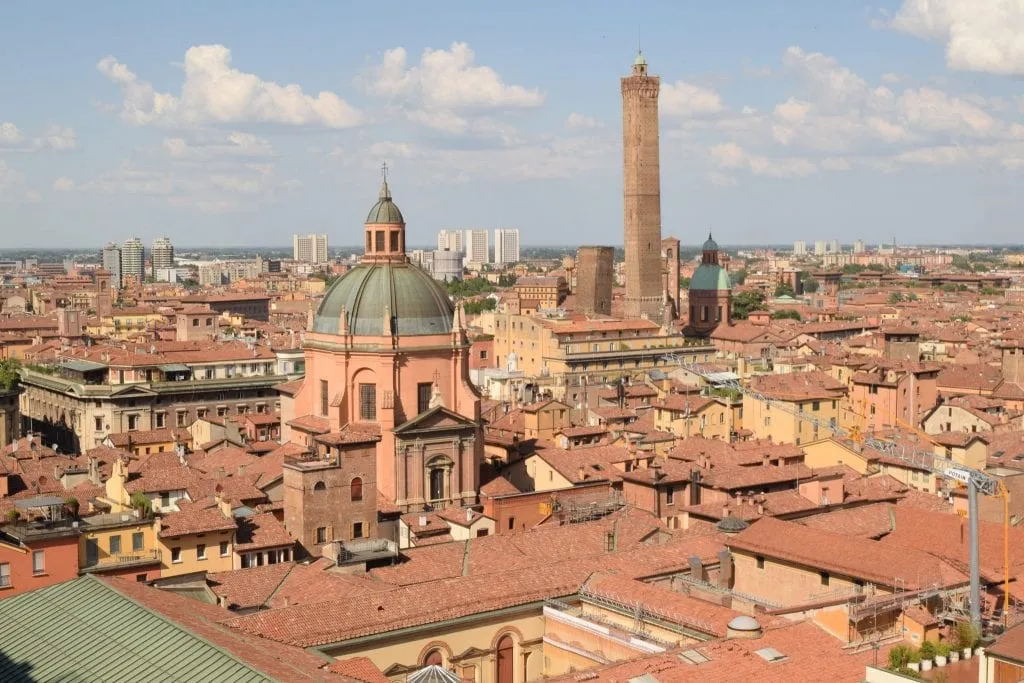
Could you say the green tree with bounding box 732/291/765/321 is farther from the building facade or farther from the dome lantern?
the dome lantern

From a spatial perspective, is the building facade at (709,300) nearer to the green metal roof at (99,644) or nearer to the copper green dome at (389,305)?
the copper green dome at (389,305)

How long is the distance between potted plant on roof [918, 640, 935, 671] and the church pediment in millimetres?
19586

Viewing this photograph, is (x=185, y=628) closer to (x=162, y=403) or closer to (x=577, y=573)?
(x=577, y=573)

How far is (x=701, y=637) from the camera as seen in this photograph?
20422mm

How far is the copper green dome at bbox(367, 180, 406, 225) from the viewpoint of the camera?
40312 millimetres

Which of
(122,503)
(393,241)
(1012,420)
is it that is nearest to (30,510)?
(122,503)

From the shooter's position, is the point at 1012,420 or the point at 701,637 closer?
the point at 701,637

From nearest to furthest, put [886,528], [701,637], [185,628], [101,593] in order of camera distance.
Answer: [185,628], [101,593], [701,637], [886,528]

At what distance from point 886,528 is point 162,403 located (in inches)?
1443

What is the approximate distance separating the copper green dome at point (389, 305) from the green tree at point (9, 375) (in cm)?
2330

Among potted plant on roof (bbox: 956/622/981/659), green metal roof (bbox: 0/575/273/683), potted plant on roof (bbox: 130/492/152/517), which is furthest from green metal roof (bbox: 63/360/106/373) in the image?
potted plant on roof (bbox: 956/622/981/659)

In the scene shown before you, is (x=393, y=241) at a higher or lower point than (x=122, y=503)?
higher

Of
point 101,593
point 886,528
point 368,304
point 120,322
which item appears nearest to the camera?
point 101,593

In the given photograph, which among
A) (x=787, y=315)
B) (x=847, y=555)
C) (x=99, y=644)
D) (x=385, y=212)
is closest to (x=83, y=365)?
(x=385, y=212)
